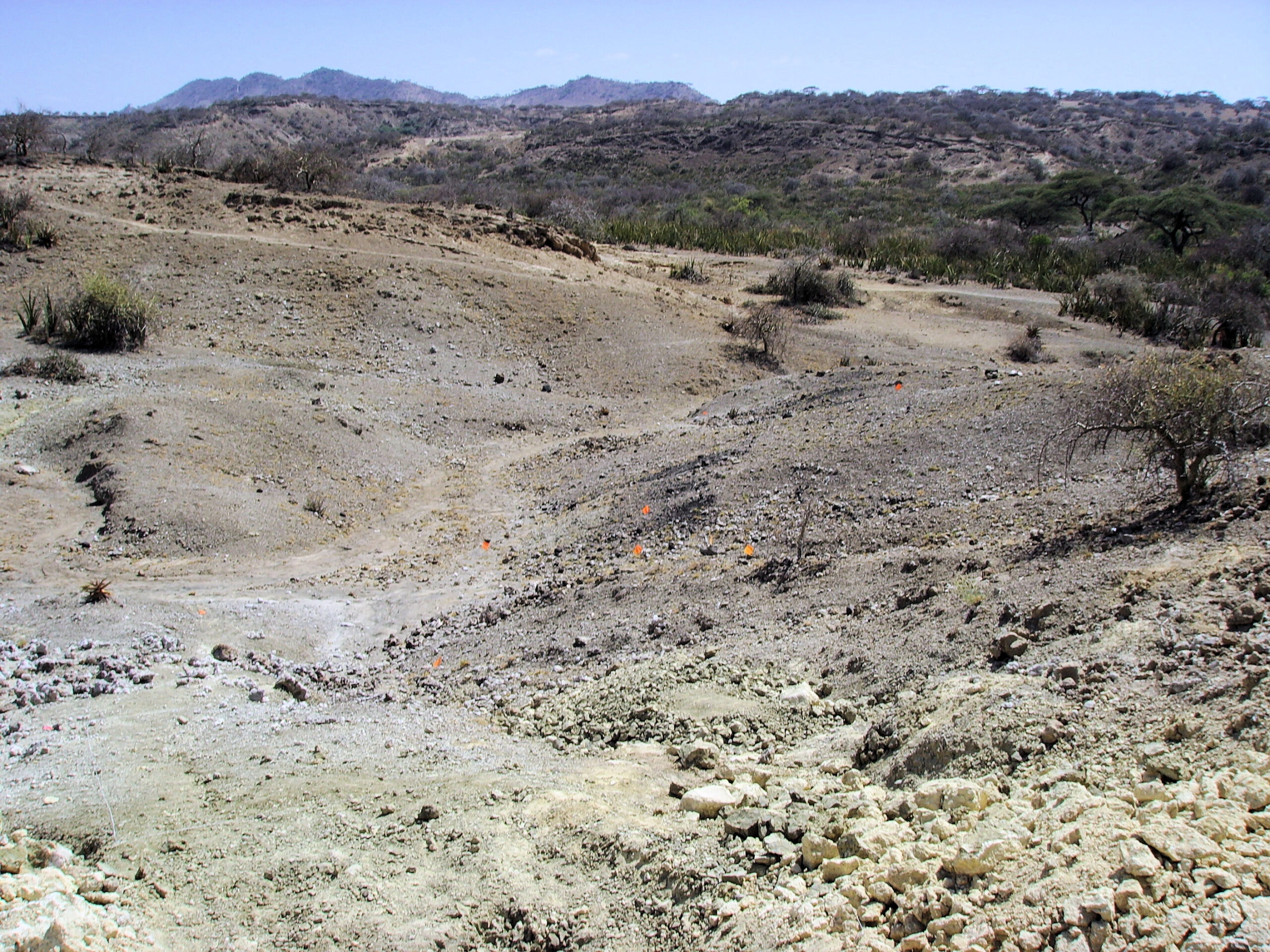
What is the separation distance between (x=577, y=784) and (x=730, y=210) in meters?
36.1

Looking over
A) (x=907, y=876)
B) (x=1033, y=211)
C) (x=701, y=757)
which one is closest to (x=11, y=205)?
(x=701, y=757)

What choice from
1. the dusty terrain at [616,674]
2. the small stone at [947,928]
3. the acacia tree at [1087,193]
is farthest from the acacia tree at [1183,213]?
the small stone at [947,928]

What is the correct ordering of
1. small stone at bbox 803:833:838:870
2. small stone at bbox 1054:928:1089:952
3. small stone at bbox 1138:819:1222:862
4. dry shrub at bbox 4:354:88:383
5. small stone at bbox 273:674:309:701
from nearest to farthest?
small stone at bbox 1054:928:1089:952 → small stone at bbox 1138:819:1222:862 → small stone at bbox 803:833:838:870 → small stone at bbox 273:674:309:701 → dry shrub at bbox 4:354:88:383

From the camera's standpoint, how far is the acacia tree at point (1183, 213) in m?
29.1

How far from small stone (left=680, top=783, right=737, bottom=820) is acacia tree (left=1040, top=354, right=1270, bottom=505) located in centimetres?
351

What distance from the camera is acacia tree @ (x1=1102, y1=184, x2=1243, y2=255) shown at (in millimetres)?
29141

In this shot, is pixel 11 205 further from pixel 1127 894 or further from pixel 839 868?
pixel 1127 894

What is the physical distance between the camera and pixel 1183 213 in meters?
29.2

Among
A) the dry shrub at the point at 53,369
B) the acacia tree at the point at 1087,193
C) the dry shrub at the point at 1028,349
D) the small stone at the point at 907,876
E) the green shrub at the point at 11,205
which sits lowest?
the small stone at the point at 907,876

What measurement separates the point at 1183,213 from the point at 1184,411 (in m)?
29.2

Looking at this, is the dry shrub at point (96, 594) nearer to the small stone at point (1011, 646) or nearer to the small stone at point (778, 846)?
the small stone at point (778, 846)

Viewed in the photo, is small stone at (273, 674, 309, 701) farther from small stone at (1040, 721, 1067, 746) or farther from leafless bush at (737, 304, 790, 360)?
leafless bush at (737, 304, 790, 360)

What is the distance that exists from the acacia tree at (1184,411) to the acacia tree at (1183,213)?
27.4 m

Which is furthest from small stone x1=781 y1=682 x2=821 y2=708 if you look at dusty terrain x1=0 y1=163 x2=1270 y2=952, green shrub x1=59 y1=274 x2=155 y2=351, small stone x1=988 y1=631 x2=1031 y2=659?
green shrub x1=59 y1=274 x2=155 y2=351
